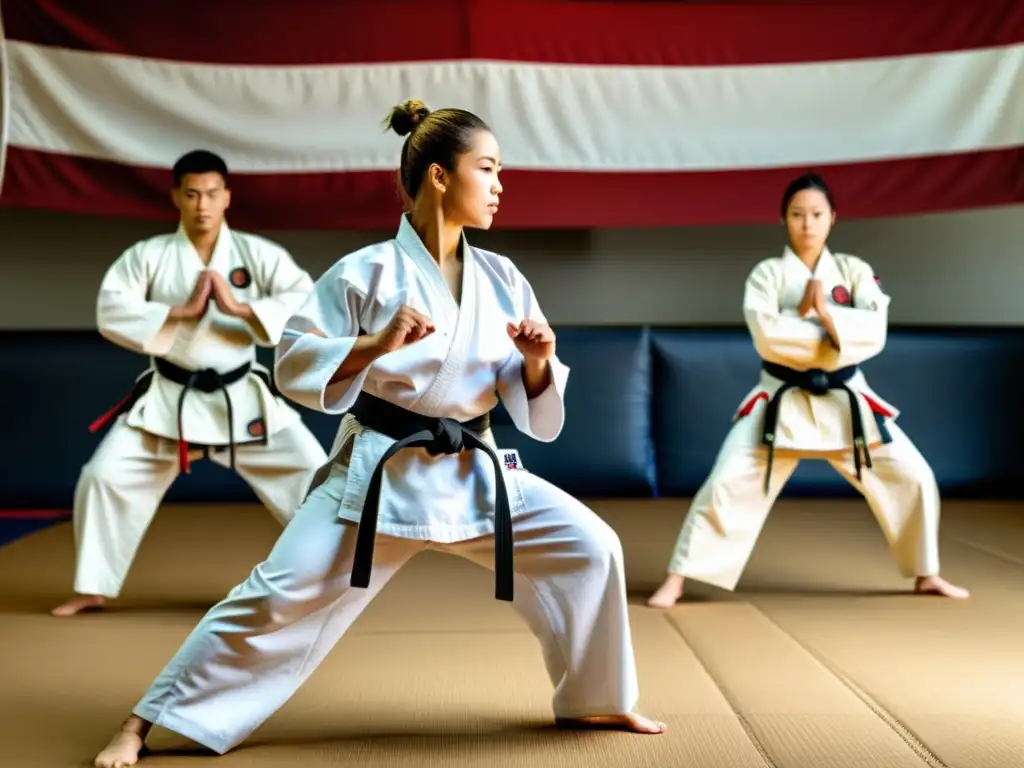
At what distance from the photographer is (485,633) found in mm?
2910

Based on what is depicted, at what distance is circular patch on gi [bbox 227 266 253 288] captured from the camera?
11.0ft

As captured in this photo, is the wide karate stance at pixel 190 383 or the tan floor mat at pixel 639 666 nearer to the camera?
the tan floor mat at pixel 639 666

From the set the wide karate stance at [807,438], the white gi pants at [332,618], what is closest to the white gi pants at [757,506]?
the wide karate stance at [807,438]

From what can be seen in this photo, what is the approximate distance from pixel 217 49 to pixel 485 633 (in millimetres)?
2745

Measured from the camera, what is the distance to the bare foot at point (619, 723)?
7.02 ft

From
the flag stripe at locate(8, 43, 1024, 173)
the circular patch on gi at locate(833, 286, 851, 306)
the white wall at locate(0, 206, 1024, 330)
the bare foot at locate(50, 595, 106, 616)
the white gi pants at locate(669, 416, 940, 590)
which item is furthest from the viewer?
the white wall at locate(0, 206, 1024, 330)

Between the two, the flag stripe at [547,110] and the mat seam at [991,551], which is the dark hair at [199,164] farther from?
the mat seam at [991,551]

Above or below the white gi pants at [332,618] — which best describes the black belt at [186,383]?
above

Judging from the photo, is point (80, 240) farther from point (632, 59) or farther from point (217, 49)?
point (632, 59)

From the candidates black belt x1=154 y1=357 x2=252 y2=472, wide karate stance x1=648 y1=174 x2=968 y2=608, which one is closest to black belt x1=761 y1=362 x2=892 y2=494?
wide karate stance x1=648 y1=174 x2=968 y2=608

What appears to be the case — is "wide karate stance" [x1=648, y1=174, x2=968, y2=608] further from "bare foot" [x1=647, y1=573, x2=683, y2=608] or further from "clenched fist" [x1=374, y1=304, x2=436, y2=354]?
"clenched fist" [x1=374, y1=304, x2=436, y2=354]

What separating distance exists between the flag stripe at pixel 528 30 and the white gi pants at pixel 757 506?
1.92 metres

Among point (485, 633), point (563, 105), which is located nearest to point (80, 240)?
point (563, 105)

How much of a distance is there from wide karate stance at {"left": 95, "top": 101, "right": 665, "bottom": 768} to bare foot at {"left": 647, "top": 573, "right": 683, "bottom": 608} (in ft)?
3.52
